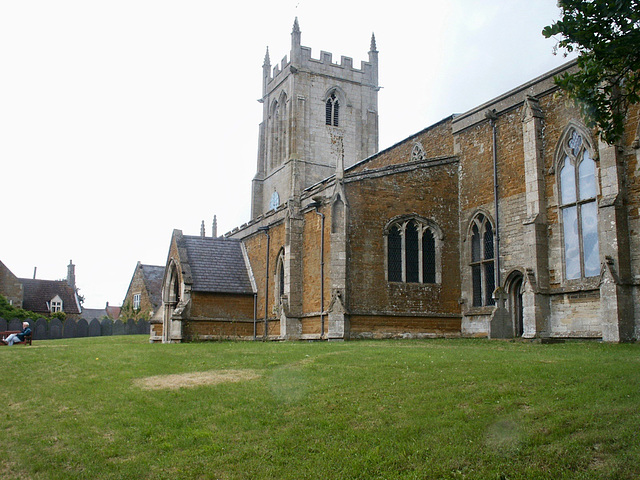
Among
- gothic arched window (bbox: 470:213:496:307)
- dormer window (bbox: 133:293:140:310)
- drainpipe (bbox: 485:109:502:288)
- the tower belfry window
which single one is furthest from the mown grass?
the tower belfry window

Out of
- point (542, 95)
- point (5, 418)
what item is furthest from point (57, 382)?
point (542, 95)

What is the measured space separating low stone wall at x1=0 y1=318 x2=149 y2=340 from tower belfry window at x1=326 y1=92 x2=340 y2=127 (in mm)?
23354

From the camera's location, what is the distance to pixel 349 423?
32.1ft

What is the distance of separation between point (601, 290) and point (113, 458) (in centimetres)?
1543

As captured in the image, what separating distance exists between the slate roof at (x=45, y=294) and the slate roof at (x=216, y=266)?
2933 centimetres

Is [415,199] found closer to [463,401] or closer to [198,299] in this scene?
[198,299]

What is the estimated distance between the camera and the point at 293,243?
29016 mm

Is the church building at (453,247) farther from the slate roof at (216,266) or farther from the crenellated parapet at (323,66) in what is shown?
the crenellated parapet at (323,66)

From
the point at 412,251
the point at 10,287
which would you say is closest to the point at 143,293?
the point at 10,287

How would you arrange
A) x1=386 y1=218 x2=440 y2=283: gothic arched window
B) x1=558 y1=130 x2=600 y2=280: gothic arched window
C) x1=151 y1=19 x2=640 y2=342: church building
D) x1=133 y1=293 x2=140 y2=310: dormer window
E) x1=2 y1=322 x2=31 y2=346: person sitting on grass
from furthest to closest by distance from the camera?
x1=133 y1=293 x2=140 y2=310: dormer window, x1=386 y1=218 x2=440 y2=283: gothic arched window, x1=2 y1=322 x2=31 y2=346: person sitting on grass, x1=558 y1=130 x2=600 y2=280: gothic arched window, x1=151 y1=19 x2=640 y2=342: church building

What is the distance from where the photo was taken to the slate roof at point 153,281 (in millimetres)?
50625

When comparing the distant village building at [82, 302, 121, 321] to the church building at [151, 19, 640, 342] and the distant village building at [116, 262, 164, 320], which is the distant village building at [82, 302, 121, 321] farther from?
the church building at [151, 19, 640, 342]

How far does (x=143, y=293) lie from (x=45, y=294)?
45.0ft

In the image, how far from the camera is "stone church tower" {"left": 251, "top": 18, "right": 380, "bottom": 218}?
52625mm
